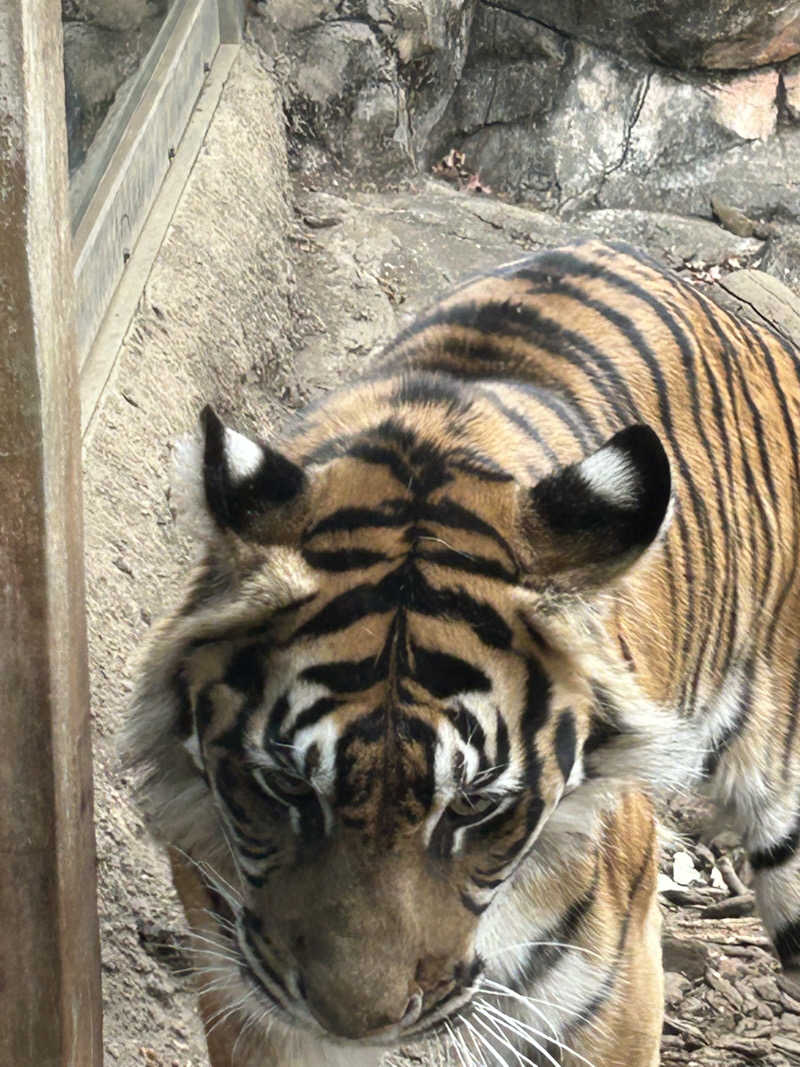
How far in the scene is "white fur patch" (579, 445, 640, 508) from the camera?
1951 millimetres

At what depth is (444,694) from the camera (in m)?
1.98

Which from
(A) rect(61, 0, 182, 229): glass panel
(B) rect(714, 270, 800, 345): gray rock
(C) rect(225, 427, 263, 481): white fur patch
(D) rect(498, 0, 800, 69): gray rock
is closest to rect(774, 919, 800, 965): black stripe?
(C) rect(225, 427, 263, 481): white fur patch

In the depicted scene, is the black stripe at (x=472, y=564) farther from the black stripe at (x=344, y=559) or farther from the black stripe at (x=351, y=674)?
the black stripe at (x=351, y=674)

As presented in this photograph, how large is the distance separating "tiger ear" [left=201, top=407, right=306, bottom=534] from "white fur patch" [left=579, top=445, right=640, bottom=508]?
0.41 metres

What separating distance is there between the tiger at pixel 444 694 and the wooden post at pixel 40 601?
152 mm

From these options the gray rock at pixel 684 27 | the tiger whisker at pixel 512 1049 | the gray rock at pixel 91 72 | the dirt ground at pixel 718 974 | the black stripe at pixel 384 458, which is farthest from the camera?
the gray rock at pixel 684 27

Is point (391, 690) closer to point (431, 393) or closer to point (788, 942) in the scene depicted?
point (431, 393)

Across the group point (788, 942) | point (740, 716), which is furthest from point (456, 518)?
point (788, 942)

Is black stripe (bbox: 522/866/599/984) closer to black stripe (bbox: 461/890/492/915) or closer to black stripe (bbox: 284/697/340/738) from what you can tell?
black stripe (bbox: 461/890/492/915)

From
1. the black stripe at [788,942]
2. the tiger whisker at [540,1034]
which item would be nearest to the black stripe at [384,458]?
the tiger whisker at [540,1034]

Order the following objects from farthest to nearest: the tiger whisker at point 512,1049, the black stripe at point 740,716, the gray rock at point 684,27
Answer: the gray rock at point 684,27
the black stripe at point 740,716
the tiger whisker at point 512,1049

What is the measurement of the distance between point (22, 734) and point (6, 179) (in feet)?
2.66

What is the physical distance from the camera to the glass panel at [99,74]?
13.0 ft

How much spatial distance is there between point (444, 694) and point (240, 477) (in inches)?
15.4
